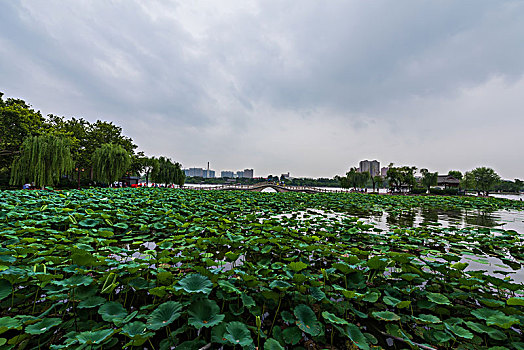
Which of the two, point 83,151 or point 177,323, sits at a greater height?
point 83,151

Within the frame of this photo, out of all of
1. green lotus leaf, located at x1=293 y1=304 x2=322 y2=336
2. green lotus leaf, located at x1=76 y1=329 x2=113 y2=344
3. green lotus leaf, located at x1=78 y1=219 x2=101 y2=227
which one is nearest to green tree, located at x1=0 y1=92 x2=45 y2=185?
green lotus leaf, located at x1=78 y1=219 x2=101 y2=227

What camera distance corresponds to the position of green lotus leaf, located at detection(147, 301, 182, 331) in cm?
151

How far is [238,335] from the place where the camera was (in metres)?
1.49

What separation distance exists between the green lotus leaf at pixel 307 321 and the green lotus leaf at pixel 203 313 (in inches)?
26.7

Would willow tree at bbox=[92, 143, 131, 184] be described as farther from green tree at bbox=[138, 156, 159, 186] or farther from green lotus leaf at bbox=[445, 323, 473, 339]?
green lotus leaf at bbox=[445, 323, 473, 339]

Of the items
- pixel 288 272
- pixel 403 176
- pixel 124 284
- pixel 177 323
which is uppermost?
pixel 403 176

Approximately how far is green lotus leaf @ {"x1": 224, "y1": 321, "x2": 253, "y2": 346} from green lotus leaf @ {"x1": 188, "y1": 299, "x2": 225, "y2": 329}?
111mm

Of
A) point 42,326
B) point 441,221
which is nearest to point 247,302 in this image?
point 42,326

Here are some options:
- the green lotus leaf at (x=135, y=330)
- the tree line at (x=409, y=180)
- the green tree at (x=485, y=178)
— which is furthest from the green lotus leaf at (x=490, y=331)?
the green tree at (x=485, y=178)

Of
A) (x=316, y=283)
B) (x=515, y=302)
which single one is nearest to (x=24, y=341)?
(x=316, y=283)

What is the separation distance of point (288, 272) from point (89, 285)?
2.09m

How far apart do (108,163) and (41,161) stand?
6194 mm

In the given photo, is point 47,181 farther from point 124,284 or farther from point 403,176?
point 403,176

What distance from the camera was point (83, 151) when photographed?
960 inches
